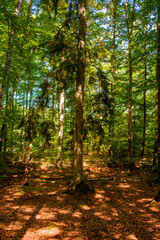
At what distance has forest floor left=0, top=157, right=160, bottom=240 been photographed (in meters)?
4.07

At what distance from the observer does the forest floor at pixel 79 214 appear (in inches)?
160

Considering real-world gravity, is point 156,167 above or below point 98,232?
above

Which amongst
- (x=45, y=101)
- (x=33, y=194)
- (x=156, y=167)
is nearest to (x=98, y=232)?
(x=156, y=167)

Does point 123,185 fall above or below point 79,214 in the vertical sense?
below

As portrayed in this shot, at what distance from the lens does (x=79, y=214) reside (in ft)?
17.3

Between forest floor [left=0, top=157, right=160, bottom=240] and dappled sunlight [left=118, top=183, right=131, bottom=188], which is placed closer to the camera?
forest floor [left=0, top=157, right=160, bottom=240]

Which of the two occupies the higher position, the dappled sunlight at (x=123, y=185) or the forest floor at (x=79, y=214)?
the forest floor at (x=79, y=214)

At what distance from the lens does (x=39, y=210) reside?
5547 mm

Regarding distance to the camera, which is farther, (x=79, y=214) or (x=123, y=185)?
(x=123, y=185)

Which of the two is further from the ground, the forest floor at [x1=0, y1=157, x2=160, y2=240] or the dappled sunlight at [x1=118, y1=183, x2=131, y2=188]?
the forest floor at [x1=0, y1=157, x2=160, y2=240]

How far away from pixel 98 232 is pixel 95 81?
6.22 metres

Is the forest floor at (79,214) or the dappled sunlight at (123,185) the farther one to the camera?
the dappled sunlight at (123,185)

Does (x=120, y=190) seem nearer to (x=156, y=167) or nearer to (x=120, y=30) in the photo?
(x=156, y=167)

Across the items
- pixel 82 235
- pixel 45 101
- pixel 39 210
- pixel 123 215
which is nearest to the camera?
pixel 82 235
